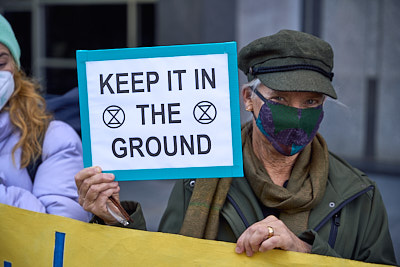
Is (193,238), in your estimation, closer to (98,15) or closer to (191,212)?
(191,212)

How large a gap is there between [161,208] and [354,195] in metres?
4.03

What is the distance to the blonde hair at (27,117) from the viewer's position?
2.45 metres

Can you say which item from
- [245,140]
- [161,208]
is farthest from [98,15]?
[245,140]

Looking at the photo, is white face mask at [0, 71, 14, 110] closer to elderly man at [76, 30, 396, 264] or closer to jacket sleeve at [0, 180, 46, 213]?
jacket sleeve at [0, 180, 46, 213]

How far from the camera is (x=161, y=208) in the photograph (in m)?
6.03

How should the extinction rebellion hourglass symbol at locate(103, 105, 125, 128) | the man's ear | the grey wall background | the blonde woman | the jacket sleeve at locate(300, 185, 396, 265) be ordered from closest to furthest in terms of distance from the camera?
the extinction rebellion hourglass symbol at locate(103, 105, 125, 128)
the jacket sleeve at locate(300, 185, 396, 265)
the man's ear
the blonde woman
the grey wall background

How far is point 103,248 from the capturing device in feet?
6.89

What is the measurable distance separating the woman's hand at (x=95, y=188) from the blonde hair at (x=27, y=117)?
55 centimetres

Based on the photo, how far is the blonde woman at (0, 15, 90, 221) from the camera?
2357mm

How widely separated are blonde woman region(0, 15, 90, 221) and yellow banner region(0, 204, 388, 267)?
0.36ft

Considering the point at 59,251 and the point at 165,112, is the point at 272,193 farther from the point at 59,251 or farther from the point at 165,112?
the point at 59,251

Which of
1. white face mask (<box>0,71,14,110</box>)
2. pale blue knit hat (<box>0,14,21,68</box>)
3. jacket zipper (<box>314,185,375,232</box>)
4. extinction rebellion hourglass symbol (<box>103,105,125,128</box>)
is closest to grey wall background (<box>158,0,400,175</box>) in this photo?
pale blue knit hat (<box>0,14,21,68</box>)

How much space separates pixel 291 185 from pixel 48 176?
0.99m

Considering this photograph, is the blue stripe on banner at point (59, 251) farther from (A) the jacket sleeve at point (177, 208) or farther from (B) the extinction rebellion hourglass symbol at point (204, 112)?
(B) the extinction rebellion hourglass symbol at point (204, 112)
